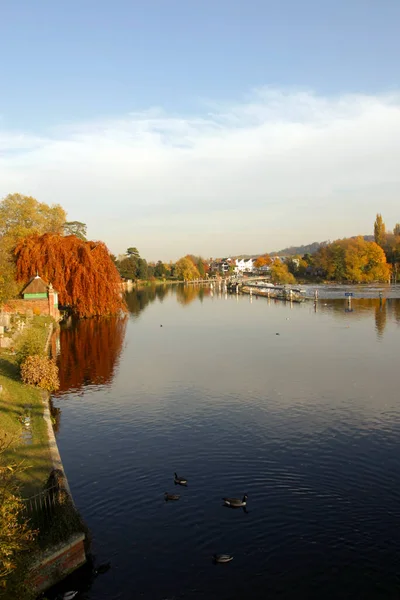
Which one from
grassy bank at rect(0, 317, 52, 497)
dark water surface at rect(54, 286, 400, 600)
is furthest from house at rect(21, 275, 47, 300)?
grassy bank at rect(0, 317, 52, 497)

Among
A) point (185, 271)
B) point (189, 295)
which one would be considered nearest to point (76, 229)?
point (189, 295)

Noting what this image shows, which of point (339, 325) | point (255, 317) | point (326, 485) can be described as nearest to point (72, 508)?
point (326, 485)

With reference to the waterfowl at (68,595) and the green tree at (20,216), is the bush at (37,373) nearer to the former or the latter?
the waterfowl at (68,595)

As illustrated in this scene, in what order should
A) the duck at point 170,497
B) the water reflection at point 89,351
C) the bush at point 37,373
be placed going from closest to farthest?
the duck at point 170,497
the bush at point 37,373
the water reflection at point 89,351

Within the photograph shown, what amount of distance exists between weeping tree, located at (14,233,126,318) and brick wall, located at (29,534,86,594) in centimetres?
4152

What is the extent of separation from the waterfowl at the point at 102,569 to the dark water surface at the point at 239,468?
0.13m

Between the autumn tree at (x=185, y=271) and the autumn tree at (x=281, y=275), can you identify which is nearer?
the autumn tree at (x=281, y=275)

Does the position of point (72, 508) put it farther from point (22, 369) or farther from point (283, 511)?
point (22, 369)

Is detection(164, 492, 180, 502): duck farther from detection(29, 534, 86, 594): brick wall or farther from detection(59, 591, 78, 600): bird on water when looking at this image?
detection(59, 591, 78, 600): bird on water

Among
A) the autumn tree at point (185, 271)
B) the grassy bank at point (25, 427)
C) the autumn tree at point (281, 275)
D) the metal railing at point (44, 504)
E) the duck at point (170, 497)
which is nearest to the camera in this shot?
the metal railing at point (44, 504)

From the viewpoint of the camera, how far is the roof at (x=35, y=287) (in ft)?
158

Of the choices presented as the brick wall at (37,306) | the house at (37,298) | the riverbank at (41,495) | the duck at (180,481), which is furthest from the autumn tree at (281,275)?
the duck at (180,481)

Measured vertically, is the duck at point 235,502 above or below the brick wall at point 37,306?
below

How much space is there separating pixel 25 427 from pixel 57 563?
24.5ft
